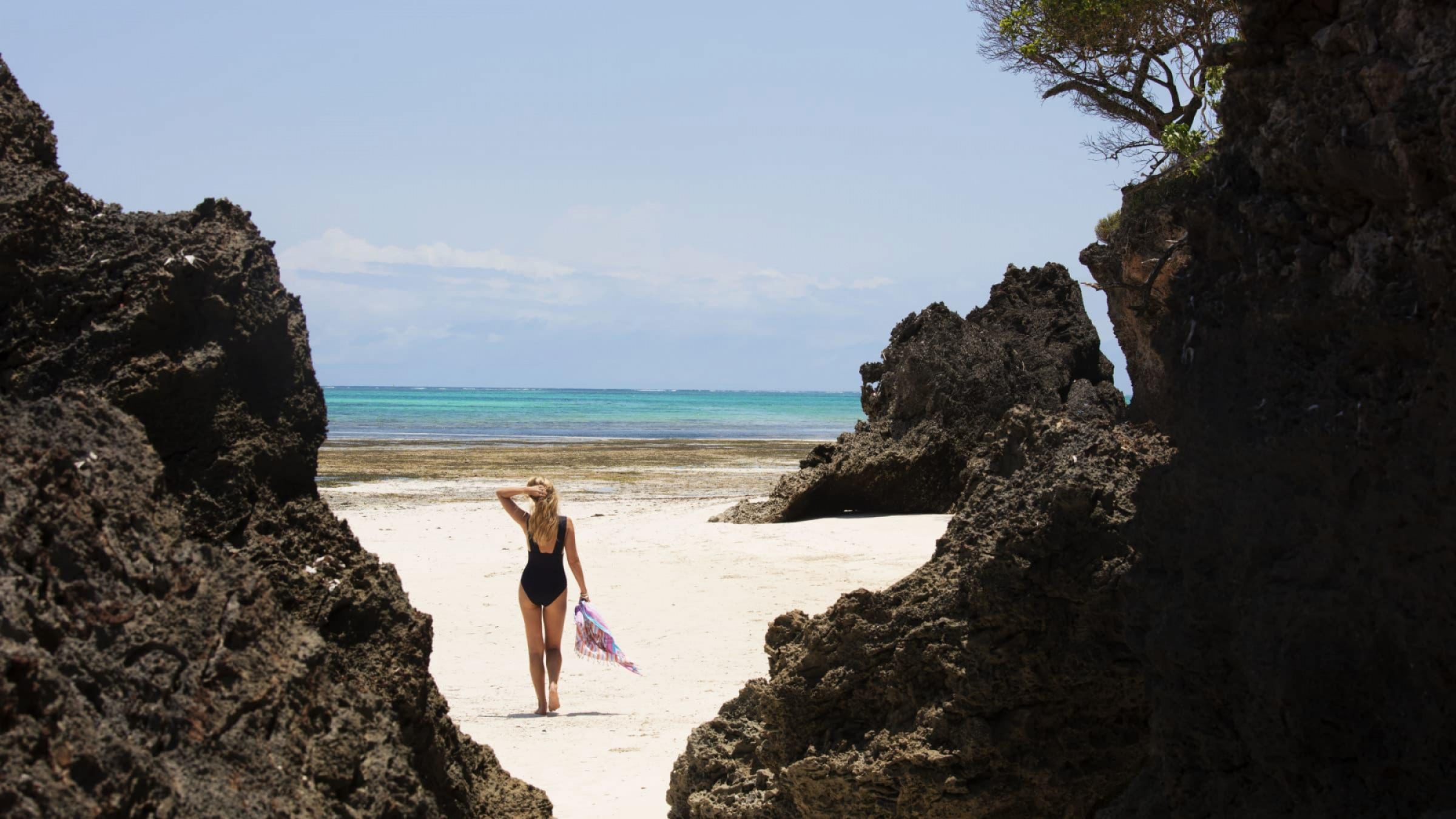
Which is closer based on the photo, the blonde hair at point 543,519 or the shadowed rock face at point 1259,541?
the shadowed rock face at point 1259,541

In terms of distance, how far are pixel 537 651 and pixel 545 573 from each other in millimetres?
637

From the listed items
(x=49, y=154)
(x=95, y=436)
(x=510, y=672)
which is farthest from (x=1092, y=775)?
(x=510, y=672)

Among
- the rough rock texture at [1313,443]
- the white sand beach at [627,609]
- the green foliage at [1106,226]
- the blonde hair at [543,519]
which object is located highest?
the green foliage at [1106,226]

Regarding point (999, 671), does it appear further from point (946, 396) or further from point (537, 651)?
point (946, 396)

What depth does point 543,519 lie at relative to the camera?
8102mm

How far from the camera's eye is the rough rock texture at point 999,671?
12.8 feet

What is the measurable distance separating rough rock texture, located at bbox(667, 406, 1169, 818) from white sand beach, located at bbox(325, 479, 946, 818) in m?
1.30

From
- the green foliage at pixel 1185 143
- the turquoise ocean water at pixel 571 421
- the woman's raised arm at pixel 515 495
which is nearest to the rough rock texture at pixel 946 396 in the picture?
the green foliage at pixel 1185 143

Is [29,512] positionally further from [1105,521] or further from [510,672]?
[510,672]

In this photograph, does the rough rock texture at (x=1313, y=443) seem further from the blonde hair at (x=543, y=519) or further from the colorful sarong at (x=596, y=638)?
the blonde hair at (x=543, y=519)

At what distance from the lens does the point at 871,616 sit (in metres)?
4.40

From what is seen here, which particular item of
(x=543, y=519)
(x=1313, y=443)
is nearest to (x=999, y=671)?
(x=1313, y=443)

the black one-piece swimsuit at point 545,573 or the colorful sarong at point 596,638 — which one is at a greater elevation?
the black one-piece swimsuit at point 545,573

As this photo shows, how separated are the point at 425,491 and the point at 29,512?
67.5ft
